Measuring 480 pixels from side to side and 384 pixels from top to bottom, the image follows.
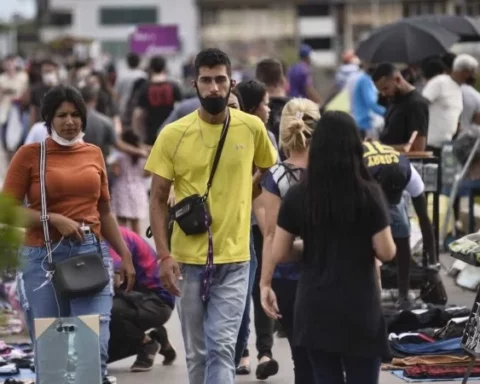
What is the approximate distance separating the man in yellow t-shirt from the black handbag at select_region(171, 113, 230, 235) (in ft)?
0.08

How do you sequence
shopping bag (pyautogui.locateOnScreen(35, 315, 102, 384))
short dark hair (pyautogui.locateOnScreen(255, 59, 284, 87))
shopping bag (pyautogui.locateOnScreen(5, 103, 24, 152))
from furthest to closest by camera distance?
shopping bag (pyautogui.locateOnScreen(5, 103, 24, 152)), short dark hair (pyautogui.locateOnScreen(255, 59, 284, 87)), shopping bag (pyautogui.locateOnScreen(35, 315, 102, 384))

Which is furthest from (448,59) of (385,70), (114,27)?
(114,27)

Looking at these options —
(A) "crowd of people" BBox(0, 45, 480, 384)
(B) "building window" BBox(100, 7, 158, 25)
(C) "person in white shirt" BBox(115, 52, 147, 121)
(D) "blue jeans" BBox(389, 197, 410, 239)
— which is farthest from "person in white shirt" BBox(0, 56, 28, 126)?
(B) "building window" BBox(100, 7, 158, 25)

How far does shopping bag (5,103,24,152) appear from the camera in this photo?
70.5 ft

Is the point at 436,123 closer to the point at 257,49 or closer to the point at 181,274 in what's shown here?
the point at 181,274

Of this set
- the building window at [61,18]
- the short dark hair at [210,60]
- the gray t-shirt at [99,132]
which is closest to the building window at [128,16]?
the building window at [61,18]

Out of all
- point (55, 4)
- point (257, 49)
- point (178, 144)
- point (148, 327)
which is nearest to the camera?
point (178, 144)

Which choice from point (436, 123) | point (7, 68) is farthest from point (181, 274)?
point (7, 68)

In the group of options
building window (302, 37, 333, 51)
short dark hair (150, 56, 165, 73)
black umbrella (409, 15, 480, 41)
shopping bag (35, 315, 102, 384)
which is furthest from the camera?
building window (302, 37, 333, 51)

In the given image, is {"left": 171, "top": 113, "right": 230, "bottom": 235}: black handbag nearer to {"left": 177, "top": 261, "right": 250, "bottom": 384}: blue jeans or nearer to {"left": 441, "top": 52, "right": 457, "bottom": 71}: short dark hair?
{"left": 177, "top": 261, "right": 250, "bottom": 384}: blue jeans

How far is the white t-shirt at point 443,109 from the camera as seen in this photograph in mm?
15695

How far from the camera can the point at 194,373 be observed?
756 cm

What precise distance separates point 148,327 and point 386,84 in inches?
150

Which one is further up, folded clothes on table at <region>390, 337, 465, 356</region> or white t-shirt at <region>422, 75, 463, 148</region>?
white t-shirt at <region>422, 75, 463, 148</region>
